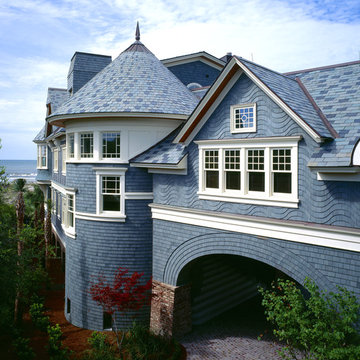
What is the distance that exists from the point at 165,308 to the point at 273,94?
10186 millimetres

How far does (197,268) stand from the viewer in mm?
17047

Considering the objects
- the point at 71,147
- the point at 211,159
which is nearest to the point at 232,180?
the point at 211,159

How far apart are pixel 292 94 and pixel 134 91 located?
7.90m

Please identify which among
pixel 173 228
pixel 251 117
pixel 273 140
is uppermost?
pixel 251 117

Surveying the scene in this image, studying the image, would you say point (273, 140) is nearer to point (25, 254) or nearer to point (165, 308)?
point (165, 308)

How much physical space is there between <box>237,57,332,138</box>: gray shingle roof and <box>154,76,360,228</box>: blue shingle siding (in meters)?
0.41

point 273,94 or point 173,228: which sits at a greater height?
point 273,94

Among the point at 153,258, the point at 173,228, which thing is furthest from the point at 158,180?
the point at 153,258

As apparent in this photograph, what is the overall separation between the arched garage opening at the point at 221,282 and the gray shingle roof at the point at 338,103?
7410 mm

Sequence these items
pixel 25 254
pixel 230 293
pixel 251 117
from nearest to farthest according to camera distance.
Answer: pixel 251 117 → pixel 25 254 → pixel 230 293

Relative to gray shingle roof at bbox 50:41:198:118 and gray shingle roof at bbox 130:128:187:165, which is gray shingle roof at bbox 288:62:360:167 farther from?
gray shingle roof at bbox 50:41:198:118

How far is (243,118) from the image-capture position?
12844 mm

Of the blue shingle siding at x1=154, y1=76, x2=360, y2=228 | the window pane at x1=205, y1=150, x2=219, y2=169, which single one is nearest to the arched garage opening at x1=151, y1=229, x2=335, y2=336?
the blue shingle siding at x1=154, y1=76, x2=360, y2=228

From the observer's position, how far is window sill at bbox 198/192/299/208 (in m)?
11.5
